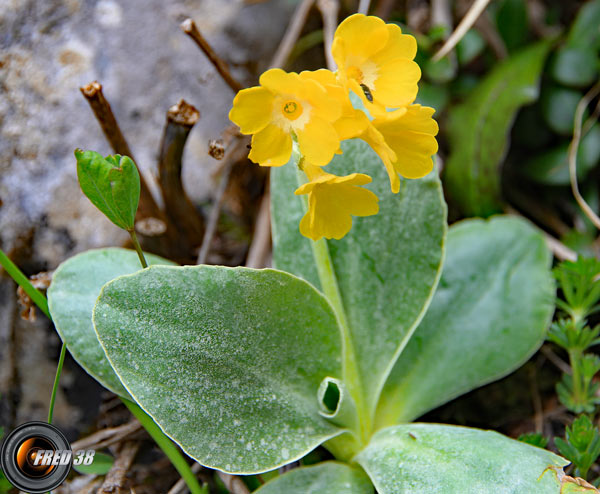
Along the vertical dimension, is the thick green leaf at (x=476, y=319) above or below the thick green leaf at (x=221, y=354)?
below

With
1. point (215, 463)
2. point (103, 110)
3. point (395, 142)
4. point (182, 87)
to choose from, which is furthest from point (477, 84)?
point (215, 463)

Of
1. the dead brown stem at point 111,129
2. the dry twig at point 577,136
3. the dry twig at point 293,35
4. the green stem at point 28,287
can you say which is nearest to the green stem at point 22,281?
the green stem at point 28,287

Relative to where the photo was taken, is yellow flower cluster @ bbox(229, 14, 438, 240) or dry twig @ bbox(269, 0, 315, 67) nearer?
yellow flower cluster @ bbox(229, 14, 438, 240)

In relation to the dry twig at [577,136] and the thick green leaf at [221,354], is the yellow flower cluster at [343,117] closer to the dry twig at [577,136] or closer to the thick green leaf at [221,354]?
→ the thick green leaf at [221,354]

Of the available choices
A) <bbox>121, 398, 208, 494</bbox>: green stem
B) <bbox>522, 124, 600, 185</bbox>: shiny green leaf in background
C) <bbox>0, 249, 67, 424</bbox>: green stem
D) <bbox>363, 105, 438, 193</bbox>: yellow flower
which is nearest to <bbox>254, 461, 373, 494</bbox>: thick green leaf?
<bbox>121, 398, 208, 494</bbox>: green stem

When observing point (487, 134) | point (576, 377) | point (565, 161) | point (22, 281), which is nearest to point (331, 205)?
point (22, 281)

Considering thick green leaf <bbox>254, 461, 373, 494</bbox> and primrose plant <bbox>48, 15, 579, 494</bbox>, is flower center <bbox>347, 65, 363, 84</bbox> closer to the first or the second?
primrose plant <bbox>48, 15, 579, 494</bbox>
